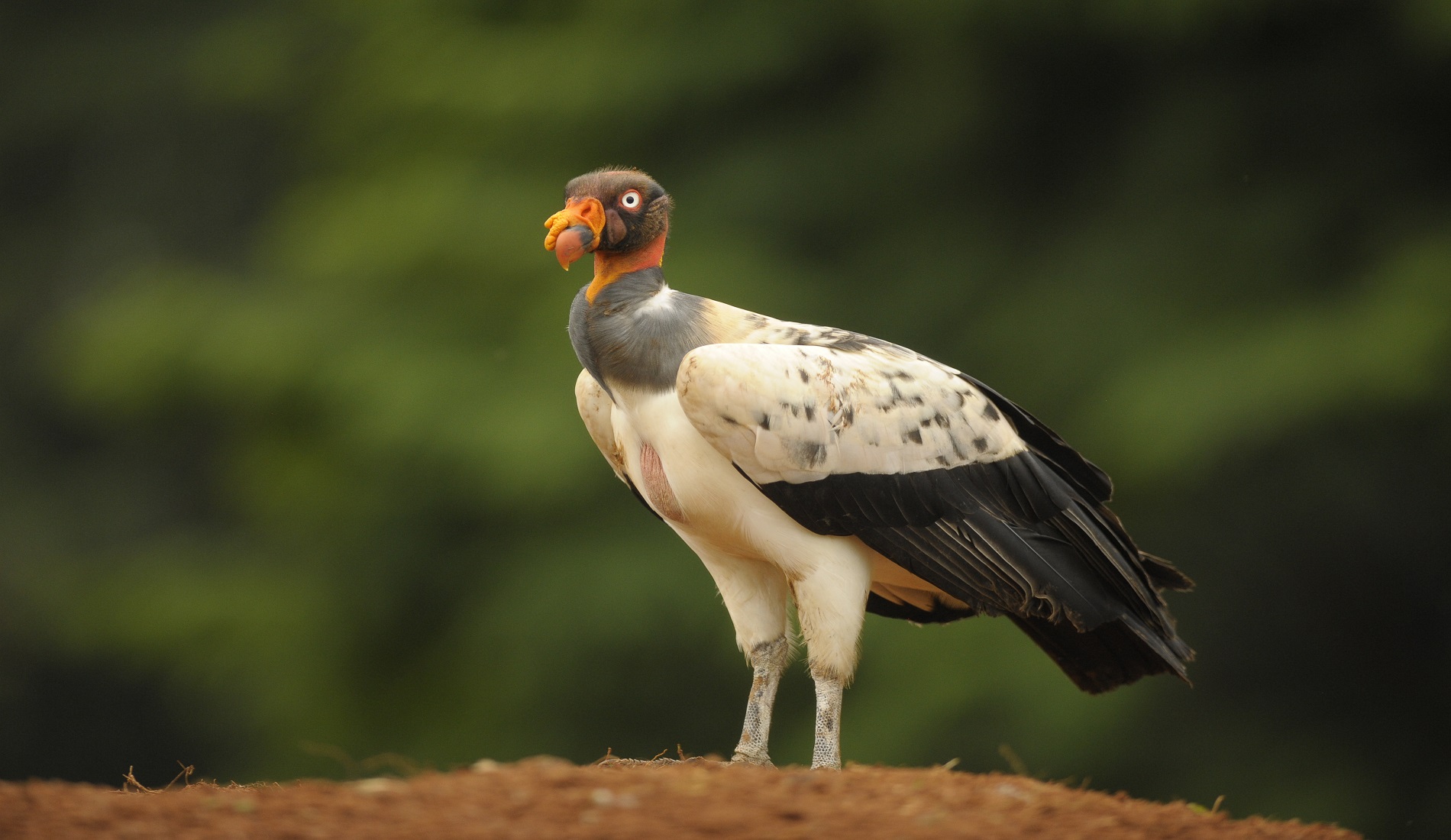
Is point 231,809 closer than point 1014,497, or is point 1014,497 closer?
point 231,809

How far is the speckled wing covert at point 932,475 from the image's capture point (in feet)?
13.6

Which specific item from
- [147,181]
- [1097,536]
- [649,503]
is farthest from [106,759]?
[1097,536]

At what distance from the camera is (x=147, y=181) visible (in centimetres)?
1348

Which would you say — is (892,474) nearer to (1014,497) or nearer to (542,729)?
(1014,497)

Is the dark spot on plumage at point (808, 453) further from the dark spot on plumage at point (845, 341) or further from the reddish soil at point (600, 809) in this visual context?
the reddish soil at point (600, 809)

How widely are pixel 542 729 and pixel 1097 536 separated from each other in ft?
20.3

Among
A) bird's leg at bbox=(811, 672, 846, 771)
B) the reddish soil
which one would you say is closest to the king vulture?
bird's leg at bbox=(811, 672, 846, 771)

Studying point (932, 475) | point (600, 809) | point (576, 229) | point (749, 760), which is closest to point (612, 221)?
point (576, 229)

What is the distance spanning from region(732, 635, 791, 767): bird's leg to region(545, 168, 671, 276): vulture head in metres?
1.28

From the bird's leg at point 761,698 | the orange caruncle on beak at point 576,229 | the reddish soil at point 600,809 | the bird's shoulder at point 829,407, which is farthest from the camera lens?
the bird's leg at point 761,698

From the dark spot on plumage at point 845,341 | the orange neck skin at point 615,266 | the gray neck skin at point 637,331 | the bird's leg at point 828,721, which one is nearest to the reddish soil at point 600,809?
the bird's leg at point 828,721

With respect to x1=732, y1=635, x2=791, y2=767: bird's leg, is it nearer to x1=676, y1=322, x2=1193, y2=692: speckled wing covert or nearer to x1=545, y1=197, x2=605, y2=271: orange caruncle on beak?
x1=676, y1=322, x2=1193, y2=692: speckled wing covert

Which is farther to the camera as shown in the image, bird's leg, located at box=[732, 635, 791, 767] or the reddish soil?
bird's leg, located at box=[732, 635, 791, 767]

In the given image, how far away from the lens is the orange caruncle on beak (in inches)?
169
